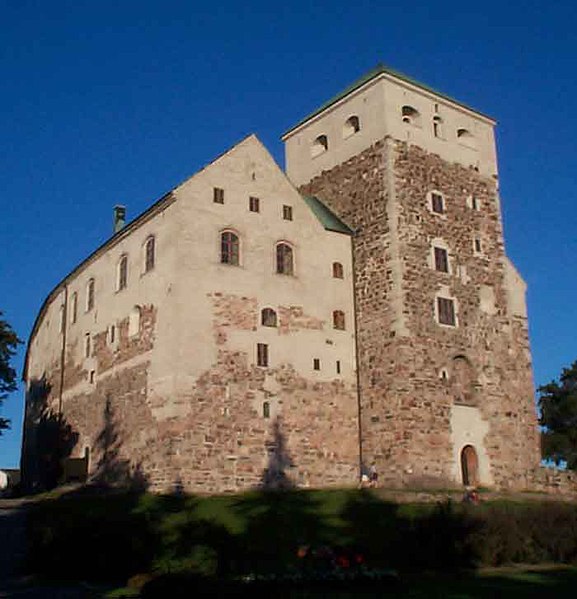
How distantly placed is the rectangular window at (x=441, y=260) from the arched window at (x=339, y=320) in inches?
185

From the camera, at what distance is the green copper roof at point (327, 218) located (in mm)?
38031

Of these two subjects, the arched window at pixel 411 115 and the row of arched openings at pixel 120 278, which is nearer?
the row of arched openings at pixel 120 278

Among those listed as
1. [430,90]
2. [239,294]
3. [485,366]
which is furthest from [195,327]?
[430,90]

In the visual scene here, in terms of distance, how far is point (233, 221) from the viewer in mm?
34875

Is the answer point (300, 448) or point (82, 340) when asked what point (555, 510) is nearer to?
point (300, 448)

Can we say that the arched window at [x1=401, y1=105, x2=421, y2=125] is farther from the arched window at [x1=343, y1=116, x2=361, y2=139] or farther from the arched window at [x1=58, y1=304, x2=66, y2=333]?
the arched window at [x1=58, y1=304, x2=66, y2=333]

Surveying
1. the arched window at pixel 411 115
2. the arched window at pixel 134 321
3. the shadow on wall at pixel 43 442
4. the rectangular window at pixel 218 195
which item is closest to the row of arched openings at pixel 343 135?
the arched window at pixel 411 115

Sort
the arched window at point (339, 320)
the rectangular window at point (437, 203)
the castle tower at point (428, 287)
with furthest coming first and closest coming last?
the rectangular window at point (437, 203)
the arched window at point (339, 320)
the castle tower at point (428, 287)

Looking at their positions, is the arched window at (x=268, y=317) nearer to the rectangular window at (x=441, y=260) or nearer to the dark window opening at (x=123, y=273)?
the dark window opening at (x=123, y=273)

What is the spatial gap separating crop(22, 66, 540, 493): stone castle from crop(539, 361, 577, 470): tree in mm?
18673

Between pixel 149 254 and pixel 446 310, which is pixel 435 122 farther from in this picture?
pixel 149 254

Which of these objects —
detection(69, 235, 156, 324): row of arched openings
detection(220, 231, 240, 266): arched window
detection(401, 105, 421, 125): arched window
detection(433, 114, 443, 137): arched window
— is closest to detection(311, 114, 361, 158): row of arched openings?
detection(401, 105, 421, 125): arched window

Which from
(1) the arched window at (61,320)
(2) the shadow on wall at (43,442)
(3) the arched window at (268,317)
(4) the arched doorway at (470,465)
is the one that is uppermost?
(1) the arched window at (61,320)

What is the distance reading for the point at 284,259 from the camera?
36.1 m
